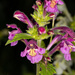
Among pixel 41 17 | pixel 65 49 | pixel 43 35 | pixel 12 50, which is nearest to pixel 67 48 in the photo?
pixel 65 49

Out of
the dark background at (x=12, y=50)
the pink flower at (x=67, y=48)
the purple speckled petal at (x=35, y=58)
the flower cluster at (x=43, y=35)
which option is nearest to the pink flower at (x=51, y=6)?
the flower cluster at (x=43, y=35)

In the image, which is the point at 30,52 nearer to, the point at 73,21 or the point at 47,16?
the point at 47,16

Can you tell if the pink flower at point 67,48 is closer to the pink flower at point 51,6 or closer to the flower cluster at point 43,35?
the flower cluster at point 43,35

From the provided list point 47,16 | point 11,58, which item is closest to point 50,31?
point 47,16

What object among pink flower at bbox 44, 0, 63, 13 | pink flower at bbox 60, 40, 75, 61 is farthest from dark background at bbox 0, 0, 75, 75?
pink flower at bbox 44, 0, 63, 13

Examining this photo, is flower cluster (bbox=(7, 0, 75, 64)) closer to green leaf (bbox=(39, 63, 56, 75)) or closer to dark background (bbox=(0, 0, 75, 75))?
green leaf (bbox=(39, 63, 56, 75))
